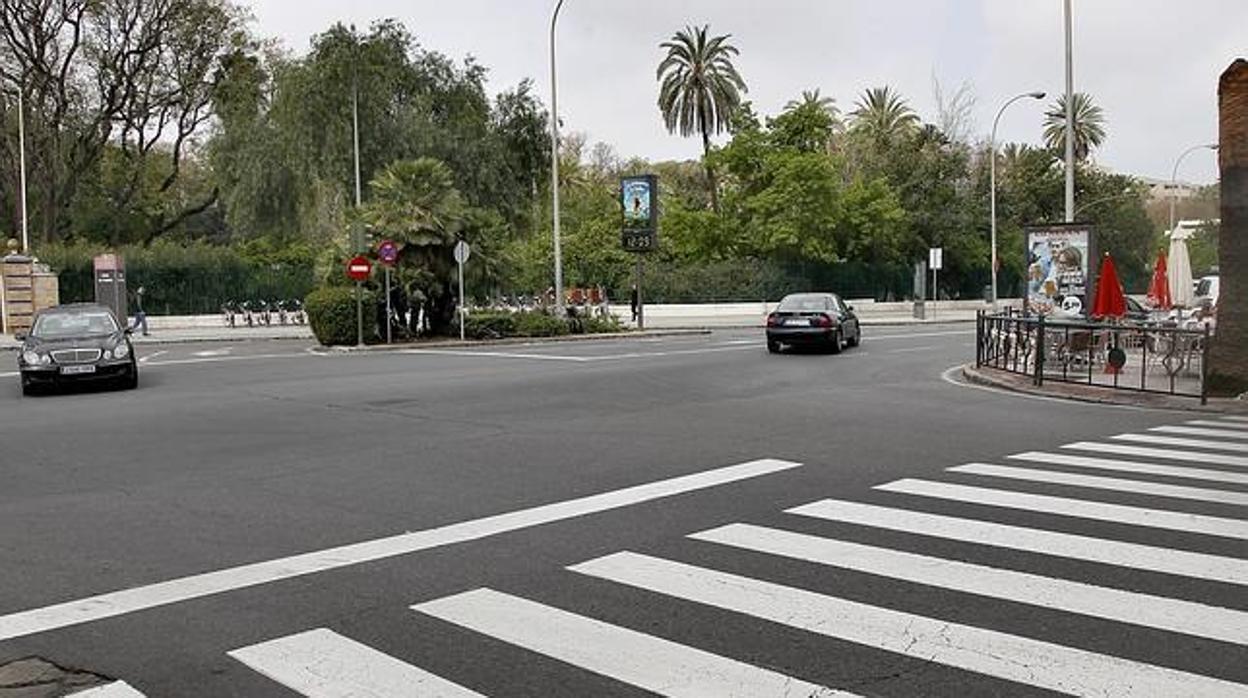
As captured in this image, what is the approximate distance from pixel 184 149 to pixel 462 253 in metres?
41.4

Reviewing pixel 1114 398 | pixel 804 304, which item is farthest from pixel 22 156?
pixel 1114 398

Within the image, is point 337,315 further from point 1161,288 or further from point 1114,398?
point 1114,398

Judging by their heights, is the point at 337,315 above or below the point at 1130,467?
above

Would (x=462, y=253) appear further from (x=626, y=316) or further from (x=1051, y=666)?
(x=1051, y=666)

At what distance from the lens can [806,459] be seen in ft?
33.1

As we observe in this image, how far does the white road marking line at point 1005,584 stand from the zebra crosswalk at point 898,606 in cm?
2

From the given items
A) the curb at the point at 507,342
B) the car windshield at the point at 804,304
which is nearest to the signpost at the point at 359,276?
the curb at the point at 507,342

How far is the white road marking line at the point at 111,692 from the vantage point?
14.7ft

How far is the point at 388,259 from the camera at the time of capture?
95.3ft

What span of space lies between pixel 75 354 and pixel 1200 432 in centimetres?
1668

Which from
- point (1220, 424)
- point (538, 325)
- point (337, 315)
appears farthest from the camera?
point (538, 325)

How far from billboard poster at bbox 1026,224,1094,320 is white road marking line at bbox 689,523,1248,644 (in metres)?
14.8

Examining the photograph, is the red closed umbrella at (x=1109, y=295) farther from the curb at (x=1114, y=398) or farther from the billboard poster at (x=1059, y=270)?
the curb at (x=1114, y=398)

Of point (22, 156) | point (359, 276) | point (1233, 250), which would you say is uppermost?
point (22, 156)
